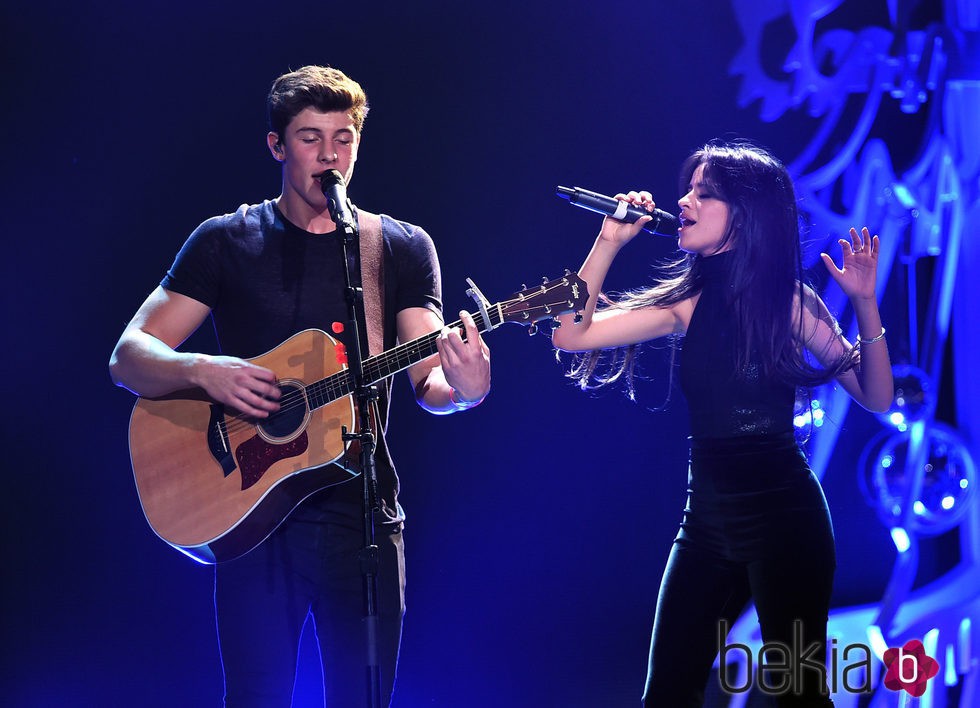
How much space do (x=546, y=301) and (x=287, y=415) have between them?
0.79 m

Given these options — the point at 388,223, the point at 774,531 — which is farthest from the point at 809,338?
the point at 388,223

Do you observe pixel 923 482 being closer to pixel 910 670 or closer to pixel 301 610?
pixel 910 670

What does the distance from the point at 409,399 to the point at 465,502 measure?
473 millimetres

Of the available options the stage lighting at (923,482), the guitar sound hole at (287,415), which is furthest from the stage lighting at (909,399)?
the guitar sound hole at (287,415)

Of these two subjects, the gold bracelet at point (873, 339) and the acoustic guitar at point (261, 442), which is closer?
the acoustic guitar at point (261, 442)

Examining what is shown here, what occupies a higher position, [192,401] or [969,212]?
[969,212]

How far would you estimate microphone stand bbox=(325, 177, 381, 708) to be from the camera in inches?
80.0

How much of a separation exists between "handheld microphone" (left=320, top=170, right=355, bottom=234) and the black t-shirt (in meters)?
0.22

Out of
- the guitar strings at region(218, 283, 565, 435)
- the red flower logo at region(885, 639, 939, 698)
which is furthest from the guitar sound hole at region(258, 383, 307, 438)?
the red flower logo at region(885, 639, 939, 698)

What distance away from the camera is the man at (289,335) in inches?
94.5

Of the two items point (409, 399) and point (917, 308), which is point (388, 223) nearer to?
point (409, 399)

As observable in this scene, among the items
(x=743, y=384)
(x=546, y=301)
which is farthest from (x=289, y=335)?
(x=743, y=384)

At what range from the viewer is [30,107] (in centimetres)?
362

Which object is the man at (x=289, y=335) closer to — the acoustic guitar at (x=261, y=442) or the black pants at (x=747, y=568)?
the acoustic guitar at (x=261, y=442)
